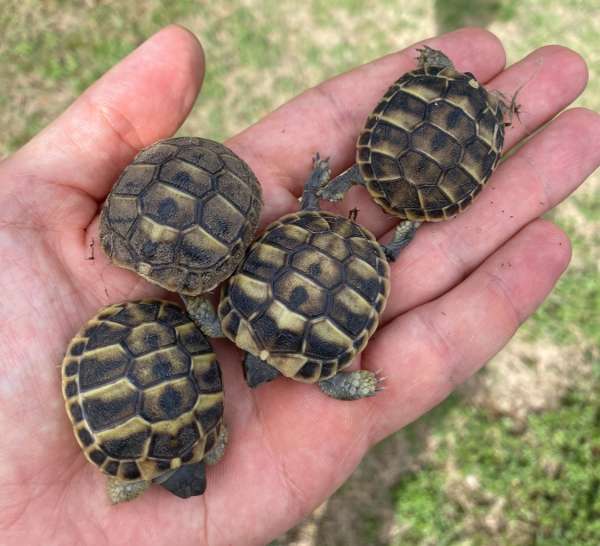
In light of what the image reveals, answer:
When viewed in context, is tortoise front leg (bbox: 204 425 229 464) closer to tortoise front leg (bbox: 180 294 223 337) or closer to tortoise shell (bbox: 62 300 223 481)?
tortoise shell (bbox: 62 300 223 481)

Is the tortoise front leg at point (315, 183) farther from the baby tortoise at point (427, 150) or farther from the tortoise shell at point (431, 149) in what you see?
the tortoise shell at point (431, 149)

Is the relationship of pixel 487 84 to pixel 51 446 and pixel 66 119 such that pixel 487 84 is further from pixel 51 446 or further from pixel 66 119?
pixel 51 446

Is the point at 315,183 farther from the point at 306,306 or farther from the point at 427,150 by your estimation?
the point at 306,306

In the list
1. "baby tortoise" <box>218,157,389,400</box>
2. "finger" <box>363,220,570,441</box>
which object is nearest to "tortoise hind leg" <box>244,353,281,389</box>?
"baby tortoise" <box>218,157,389,400</box>

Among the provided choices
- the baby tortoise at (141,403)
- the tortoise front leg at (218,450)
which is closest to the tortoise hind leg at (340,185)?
the baby tortoise at (141,403)

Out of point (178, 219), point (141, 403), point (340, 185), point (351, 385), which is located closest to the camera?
point (141, 403)

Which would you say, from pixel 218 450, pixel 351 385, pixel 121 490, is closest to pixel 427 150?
pixel 351 385
